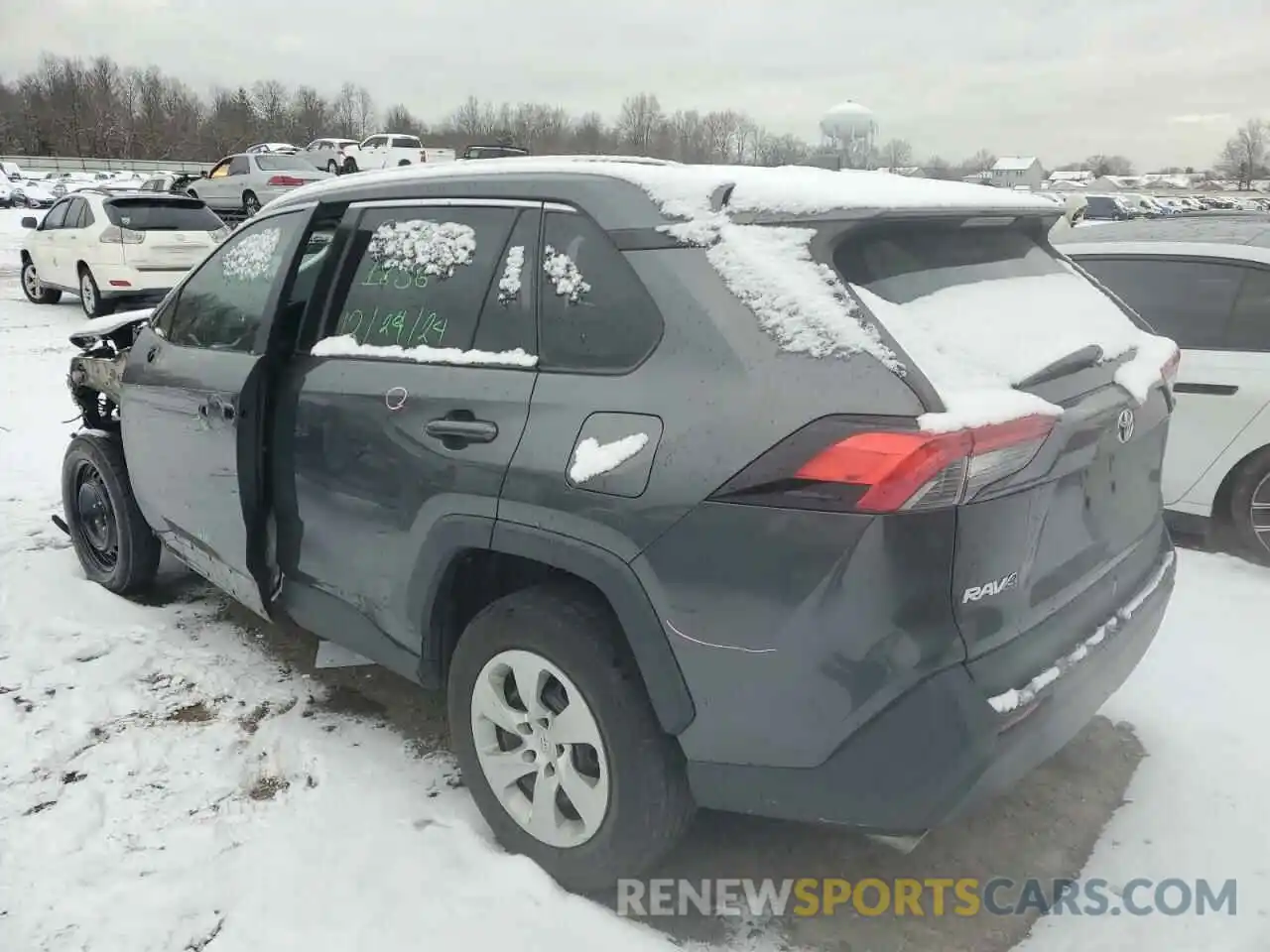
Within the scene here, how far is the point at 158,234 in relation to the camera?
12172 millimetres

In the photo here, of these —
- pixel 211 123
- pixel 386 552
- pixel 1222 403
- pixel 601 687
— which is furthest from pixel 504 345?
pixel 211 123

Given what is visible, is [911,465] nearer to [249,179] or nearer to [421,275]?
[421,275]

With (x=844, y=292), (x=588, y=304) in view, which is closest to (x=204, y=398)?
(x=588, y=304)

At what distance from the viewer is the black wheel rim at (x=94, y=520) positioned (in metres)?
4.46

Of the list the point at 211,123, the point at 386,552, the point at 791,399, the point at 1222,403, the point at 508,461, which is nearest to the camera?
the point at 791,399

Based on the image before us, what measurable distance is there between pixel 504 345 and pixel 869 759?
53.7 inches

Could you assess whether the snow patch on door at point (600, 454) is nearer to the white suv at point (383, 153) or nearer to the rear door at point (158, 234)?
the rear door at point (158, 234)

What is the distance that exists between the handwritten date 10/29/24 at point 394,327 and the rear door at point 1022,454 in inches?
47.5

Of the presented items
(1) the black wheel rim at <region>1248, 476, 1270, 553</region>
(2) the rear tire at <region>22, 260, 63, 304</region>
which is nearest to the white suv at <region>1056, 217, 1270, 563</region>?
(1) the black wheel rim at <region>1248, 476, 1270, 553</region>

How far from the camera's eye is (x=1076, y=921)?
8.08 ft

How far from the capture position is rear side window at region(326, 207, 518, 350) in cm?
269

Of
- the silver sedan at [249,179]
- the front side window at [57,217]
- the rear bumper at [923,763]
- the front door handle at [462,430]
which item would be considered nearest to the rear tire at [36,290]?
the front side window at [57,217]

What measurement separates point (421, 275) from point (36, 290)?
48.2ft

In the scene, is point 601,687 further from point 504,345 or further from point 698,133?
point 698,133
